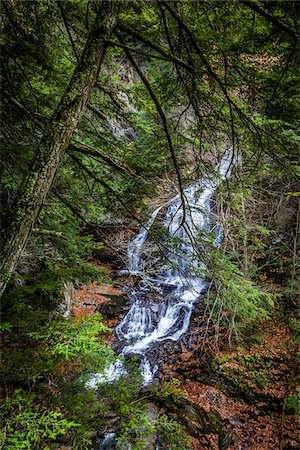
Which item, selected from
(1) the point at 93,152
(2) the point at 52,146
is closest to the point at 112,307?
(1) the point at 93,152

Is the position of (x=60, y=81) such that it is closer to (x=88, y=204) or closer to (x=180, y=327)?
(x=88, y=204)

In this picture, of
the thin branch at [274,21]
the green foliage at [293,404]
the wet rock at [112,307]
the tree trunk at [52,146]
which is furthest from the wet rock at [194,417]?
the thin branch at [274,21]

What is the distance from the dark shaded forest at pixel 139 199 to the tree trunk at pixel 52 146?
0.04 feet

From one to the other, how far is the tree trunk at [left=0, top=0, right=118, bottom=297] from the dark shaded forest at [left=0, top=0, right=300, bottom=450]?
1cm

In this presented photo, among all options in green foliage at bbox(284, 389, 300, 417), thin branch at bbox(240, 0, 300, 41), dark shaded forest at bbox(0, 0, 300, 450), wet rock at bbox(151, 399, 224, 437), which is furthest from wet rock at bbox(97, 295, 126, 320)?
thin branch at bbox(240, 0, 300, 41)

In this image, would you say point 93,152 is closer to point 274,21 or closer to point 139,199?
point 139,199

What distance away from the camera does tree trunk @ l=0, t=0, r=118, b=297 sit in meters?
2.36

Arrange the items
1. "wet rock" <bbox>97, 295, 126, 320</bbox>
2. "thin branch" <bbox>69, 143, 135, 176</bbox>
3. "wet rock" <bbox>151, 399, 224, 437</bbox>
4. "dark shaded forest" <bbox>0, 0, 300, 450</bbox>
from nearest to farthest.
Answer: "dark shaded forest" <bbox>0, 0, 300, 450</bbox> < "thin branch" <bbox>69, 143, 135, 176</bbox> < "wet rock" <bbox>151, 399, 224, 437</bbox> < "wet rock" <bbox>97, 295, 126, 320</bbox>

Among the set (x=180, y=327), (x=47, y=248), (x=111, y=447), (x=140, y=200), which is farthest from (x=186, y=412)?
(x=140, y=200)

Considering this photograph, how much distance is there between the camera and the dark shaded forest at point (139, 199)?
8.42ft

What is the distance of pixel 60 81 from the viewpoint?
4.10 m

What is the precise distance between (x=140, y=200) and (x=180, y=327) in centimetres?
655

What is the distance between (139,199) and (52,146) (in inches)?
52.2

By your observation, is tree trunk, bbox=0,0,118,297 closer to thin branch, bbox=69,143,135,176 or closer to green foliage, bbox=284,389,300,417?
thin branch, bbox=69,143,135,176
